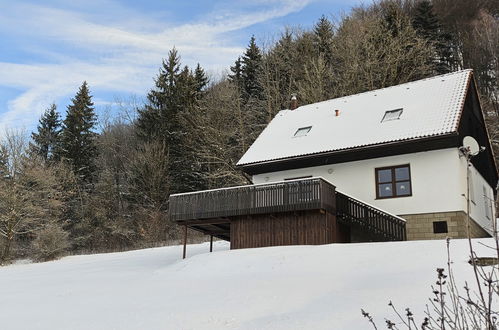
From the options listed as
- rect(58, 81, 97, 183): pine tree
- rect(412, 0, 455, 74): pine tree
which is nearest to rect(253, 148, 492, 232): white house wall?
rect(412, 0, 455, 74): pine tree

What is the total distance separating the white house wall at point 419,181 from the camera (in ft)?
60.4

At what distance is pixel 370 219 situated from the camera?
728 inches

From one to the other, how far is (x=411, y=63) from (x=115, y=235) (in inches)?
1035

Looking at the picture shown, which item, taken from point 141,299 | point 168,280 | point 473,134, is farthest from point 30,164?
point 473,134

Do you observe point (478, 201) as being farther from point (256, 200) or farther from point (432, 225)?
point (256, 200)

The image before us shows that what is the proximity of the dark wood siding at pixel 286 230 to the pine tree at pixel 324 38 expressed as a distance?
2464 cm

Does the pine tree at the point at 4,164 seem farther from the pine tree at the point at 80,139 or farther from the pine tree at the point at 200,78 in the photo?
the pine tree at the point at 200,78

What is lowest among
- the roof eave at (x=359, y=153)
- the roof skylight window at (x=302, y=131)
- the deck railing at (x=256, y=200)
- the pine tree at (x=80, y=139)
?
the deck railing at (x=256, y=200)

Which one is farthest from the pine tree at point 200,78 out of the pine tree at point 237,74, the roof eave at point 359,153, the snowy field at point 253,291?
the snowy field at point 253,291

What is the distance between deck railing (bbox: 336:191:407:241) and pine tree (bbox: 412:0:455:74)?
908 inches

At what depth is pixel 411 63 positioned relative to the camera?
36156mm

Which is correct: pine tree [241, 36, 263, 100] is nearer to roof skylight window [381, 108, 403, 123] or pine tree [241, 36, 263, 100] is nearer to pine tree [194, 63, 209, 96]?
pine tree [194, 63, 209, 96]

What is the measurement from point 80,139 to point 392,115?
3429 cm

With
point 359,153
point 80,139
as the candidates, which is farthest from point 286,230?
point 80,139
